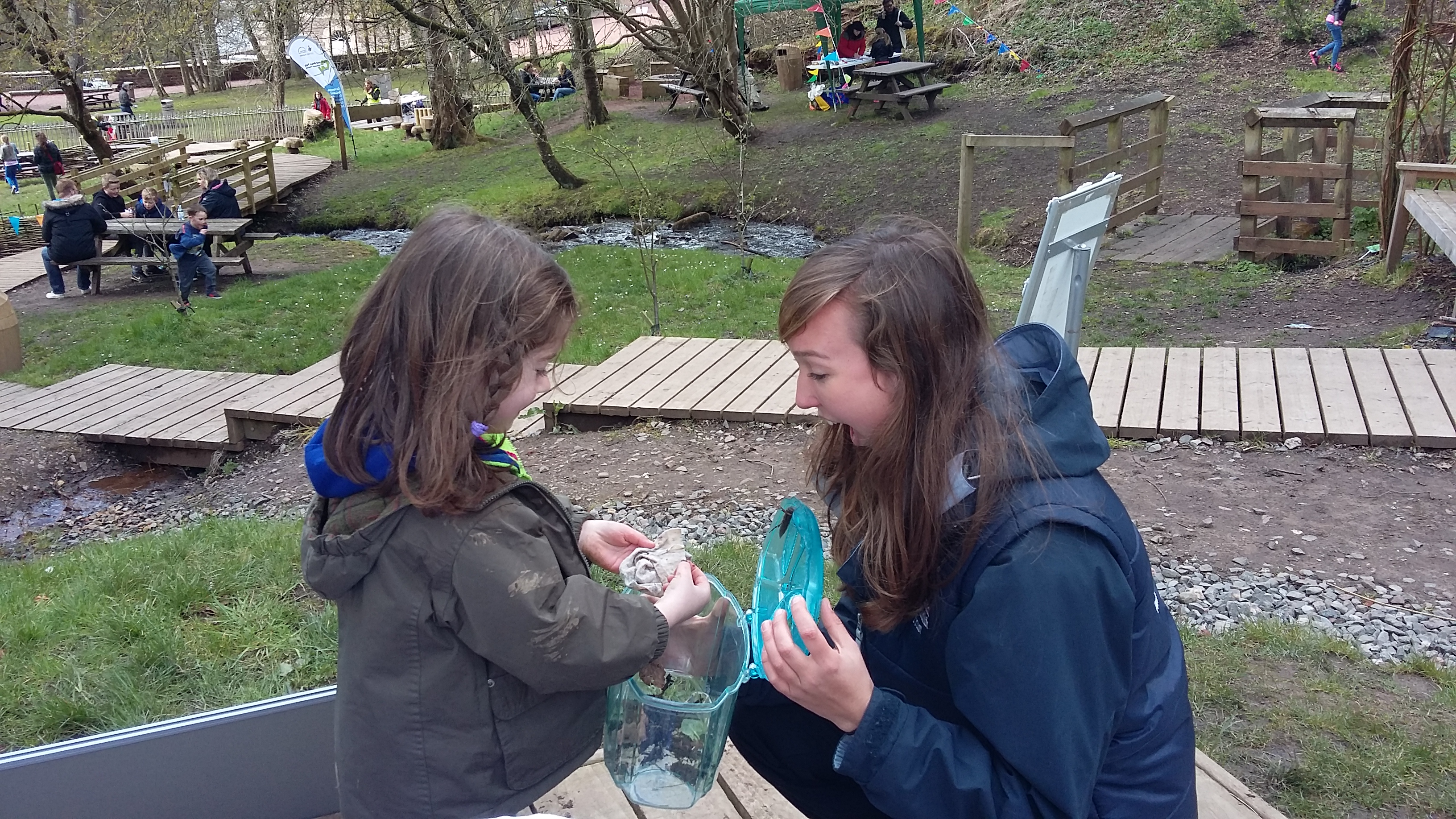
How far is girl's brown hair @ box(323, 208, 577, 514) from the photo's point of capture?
1.63 metres

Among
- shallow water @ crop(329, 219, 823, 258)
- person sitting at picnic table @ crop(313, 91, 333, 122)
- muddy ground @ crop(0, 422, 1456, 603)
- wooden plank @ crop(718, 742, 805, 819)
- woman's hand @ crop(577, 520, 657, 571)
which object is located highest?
person sitting at picnic table @ crop(313, 91, 333, 122)

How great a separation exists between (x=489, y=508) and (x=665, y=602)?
314 mm

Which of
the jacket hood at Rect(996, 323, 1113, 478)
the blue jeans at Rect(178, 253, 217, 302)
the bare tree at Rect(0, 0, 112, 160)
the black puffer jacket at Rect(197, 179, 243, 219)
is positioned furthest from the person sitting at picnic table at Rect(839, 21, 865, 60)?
the jacket hood at Rect(996, 323, 1113, 478)

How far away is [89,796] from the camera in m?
2.25

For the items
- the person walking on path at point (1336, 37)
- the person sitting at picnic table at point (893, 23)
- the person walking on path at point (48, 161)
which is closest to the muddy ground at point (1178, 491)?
the person walking on path at point (1336, 37)

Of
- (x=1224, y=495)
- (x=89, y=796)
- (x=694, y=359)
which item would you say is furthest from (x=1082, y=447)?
(x=694, y=359)

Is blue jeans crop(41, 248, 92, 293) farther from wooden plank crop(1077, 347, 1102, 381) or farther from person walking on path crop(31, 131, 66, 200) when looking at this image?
wooden plank crop(1077, 347, 1102, 381)

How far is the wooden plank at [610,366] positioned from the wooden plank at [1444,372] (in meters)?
4.31

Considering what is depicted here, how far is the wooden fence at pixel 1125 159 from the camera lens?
34.4 feet

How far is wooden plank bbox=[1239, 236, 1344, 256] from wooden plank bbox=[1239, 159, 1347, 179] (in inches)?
21.3

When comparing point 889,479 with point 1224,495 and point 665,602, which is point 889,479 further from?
point 1224,495

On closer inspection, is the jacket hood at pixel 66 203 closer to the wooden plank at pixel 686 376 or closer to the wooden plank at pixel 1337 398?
the wooden plank at pixel 686 376

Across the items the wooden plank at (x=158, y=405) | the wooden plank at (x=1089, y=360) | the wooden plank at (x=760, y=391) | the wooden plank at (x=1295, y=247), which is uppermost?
the wooden plank at (x=1089, y=360)

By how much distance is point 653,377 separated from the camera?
6656mm
